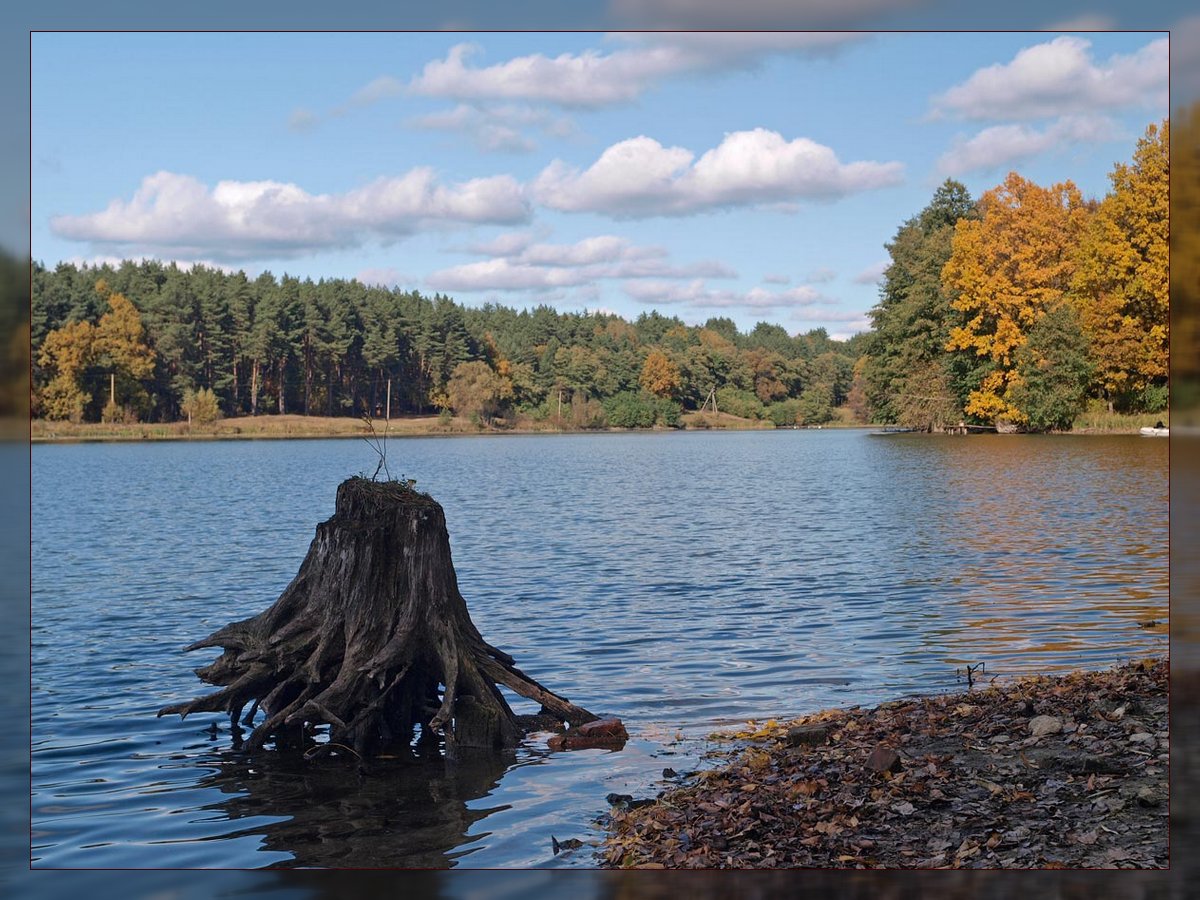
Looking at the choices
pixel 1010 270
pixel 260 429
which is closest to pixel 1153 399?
pixel 1010 270

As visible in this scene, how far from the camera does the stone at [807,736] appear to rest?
1002cm

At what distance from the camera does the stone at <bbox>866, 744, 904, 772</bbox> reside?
859 centimetres

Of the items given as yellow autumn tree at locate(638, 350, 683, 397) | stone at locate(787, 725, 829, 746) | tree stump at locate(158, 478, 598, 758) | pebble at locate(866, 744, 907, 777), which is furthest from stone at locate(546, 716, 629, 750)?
yellow autumn tree at locate(638, 350, 683, 397)

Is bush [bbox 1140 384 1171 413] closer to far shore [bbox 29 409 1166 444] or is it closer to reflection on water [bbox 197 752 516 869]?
far shore [bbox 29 409 1166 444]

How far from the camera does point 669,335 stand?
100m

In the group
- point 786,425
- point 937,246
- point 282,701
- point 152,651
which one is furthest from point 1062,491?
point 786,425

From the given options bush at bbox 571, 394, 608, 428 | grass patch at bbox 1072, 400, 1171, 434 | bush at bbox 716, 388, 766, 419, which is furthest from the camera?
bush at bbox 716, 388, 766, 419

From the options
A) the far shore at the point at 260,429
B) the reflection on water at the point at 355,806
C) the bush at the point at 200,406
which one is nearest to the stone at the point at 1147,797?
the reflection on water at the point at 355,806

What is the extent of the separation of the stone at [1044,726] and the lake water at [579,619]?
2.91 metres

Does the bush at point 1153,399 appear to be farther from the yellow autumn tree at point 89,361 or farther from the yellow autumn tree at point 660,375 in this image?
the yellow autumn tree at point 89,361

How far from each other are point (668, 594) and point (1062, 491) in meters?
22.0

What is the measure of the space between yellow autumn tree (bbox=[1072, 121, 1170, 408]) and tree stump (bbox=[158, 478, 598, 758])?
57168mm

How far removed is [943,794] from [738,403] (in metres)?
103

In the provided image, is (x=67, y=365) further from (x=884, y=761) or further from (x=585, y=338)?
(x=884, y=761)
